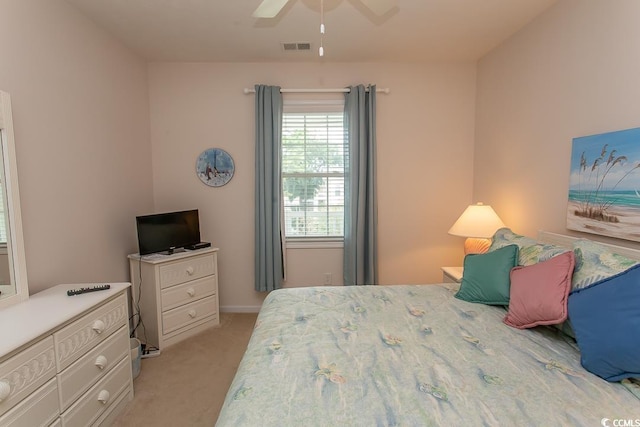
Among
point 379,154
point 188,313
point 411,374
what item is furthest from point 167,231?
point 411,374

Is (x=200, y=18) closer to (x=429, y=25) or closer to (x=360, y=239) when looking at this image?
(x=429, y=25)

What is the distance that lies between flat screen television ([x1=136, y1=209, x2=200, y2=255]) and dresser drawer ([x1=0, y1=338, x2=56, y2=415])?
1.32 meters

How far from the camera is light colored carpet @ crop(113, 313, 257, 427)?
1941 mm

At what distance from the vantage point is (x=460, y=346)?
4.72 feet

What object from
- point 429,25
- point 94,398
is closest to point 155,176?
point 94,398

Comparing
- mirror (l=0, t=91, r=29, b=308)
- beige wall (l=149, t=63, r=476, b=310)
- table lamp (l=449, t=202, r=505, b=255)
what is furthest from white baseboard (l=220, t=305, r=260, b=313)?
table lamp (l=449, t=202, r=505, b=255)

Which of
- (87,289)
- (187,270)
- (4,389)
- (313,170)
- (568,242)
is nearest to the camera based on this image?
(4,389)

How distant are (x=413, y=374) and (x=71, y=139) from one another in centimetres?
262

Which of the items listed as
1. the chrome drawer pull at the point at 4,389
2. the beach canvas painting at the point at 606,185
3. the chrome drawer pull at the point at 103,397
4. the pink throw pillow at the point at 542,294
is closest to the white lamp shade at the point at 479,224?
the beach canvas painting at the point at 606,185

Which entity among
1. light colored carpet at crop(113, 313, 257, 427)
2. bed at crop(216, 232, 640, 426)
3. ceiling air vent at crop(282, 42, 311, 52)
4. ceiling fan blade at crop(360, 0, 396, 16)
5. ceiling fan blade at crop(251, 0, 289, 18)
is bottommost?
light colored carpet at crop(113, 313, 257, 427)

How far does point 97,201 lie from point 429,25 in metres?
3.04

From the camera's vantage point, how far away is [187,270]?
288 centimetres

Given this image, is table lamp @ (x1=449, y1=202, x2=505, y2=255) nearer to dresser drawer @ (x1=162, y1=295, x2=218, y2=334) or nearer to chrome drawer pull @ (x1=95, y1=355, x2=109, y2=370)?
dresser drawer @ (x1=162, y1=295, x2=218, y2=334)

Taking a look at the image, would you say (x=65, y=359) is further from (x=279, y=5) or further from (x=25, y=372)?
(x=279, y=5)
